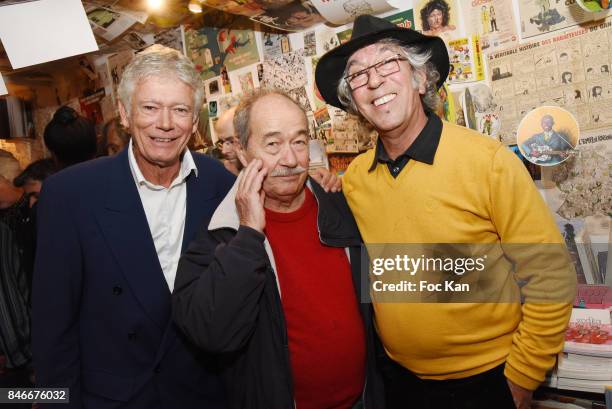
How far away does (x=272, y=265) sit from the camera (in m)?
1.41

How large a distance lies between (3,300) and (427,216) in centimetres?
196

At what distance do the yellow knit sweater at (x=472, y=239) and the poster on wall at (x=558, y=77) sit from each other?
617 mm

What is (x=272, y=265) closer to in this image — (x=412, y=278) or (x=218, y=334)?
(x=218, y=334)

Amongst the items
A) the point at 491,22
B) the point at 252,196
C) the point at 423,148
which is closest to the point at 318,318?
the point at 252,196

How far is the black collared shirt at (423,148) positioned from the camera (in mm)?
1396

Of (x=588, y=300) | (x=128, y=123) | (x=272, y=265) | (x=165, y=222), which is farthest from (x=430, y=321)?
(x=128, y=123)

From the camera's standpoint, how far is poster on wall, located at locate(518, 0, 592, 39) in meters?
1.71

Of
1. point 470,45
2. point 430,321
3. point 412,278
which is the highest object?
point 470,45

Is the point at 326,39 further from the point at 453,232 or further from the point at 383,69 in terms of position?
the point at 453,232

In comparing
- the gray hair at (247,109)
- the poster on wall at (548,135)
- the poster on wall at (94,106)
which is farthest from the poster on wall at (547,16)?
the poster on wall at (94,106)

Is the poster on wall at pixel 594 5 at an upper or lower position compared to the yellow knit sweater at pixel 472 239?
upper

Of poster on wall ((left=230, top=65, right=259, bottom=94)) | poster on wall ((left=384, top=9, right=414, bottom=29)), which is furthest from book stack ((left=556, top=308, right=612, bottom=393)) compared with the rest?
poster on wall ((left=230, top=65, right=259, bottom=94))

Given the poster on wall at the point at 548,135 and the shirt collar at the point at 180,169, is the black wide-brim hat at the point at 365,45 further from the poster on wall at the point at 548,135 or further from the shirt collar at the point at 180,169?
the shirt collar at the point at 180,169

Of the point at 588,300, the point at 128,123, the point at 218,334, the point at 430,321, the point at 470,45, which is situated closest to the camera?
the point at 218,334
